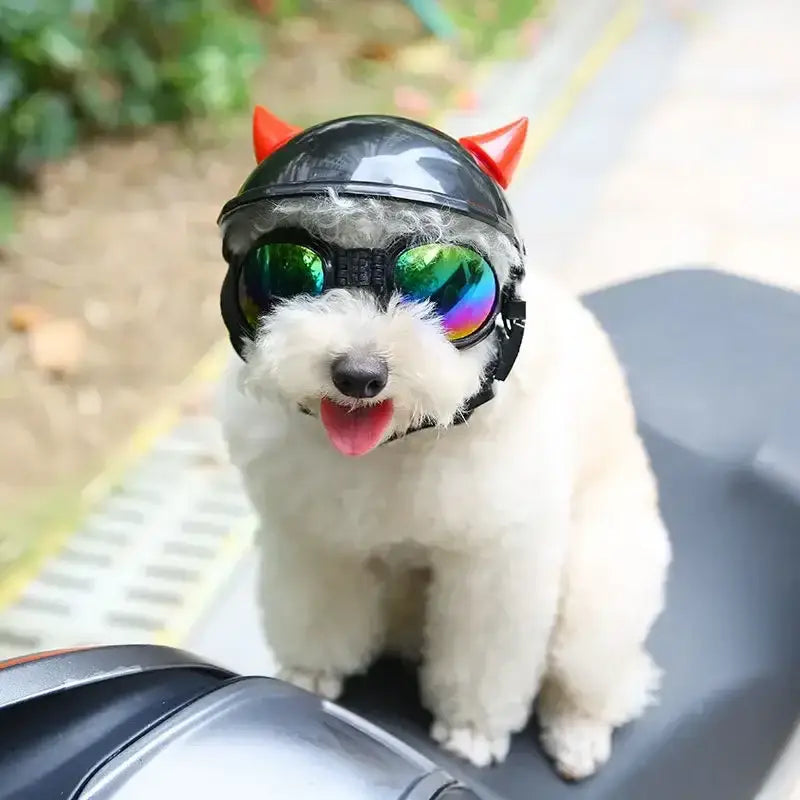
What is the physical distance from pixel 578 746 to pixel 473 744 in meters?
0.09

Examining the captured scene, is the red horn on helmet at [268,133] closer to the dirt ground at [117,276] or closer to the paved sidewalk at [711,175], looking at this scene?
the dirt ground at [117,276]

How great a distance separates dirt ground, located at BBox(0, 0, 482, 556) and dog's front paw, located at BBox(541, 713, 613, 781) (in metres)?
0.75

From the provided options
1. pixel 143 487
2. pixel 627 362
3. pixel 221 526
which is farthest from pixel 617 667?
pixel 143 487

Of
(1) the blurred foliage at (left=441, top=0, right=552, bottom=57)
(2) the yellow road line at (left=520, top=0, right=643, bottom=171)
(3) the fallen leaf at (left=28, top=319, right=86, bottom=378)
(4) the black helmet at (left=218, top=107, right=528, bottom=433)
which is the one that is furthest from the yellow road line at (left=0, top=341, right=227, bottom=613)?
(1) the blurred foliage at (left=441, top=0, right=552, bottom=57)

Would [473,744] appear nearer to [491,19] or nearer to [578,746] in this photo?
[578,746]

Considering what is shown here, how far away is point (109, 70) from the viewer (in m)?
1.91

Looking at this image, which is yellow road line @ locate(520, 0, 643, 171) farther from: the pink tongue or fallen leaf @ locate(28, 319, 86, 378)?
the pink tongue

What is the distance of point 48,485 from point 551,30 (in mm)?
1888

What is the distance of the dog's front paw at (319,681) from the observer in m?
0.85

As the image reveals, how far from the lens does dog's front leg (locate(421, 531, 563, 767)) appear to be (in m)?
0.71

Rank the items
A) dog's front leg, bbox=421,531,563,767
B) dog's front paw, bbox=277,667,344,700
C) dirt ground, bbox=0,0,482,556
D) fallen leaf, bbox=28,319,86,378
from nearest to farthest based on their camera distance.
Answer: dog's front leg, bbox=421,531,563,767 → dog's front paw, bbox=277,667,344,700 → dirt ground, bbox=0,0,482,556 → fallen leaf, bbox=28,319,86,378

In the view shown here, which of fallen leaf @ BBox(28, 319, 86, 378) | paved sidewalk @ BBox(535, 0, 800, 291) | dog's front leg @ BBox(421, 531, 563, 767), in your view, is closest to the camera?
dog's front leg @ BBox(421, 531, 563, 767)

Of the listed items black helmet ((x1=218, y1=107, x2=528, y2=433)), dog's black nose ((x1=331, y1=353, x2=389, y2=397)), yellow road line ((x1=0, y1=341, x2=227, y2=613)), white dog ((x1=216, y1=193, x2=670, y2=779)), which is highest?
black helmet ((x1=218, y1=107, x2=528, y2=433))

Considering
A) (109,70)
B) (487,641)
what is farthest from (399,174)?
(109,70)
